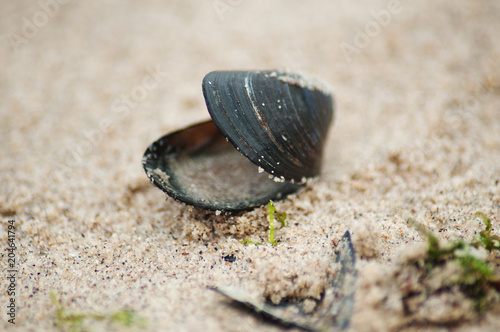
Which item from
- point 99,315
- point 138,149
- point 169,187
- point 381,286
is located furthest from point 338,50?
point 99,315

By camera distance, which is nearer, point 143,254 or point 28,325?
point 28,325

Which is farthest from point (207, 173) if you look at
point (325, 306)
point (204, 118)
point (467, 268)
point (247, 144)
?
point (467, 268)

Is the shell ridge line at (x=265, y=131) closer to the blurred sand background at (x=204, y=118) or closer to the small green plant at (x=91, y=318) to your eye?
the blurred sand background at (x=204, y=118)

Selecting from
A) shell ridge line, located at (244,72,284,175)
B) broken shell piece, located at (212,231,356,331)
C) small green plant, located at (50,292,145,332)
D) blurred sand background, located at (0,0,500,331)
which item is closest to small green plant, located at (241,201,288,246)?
blurred sand background, located at (0,0,500,331)

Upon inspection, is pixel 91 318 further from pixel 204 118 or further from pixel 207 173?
pixel 204 118

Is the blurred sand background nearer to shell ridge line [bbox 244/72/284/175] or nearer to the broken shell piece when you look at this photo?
the broken shell piece

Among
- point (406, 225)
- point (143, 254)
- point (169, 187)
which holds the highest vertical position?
point (406, 225)

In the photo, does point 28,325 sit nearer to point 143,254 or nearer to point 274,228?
point 143,254
